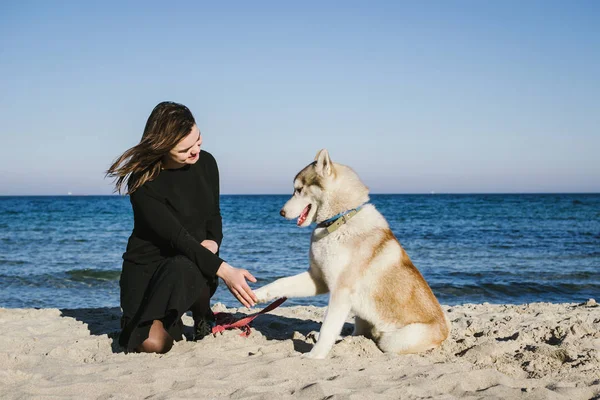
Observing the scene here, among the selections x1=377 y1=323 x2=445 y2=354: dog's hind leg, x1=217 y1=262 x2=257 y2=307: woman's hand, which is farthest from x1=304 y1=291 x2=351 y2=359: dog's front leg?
x1=217 y1=262 x2=257 y2=307: woman's hand

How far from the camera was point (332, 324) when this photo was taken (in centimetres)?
387

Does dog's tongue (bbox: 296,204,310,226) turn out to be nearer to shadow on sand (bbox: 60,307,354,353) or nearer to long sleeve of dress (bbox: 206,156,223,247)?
long sleeve of dress (bbox: 206,156,223,247)

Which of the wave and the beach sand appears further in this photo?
the wave

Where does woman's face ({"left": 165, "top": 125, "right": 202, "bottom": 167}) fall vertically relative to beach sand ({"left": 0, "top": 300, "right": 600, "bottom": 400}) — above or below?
above

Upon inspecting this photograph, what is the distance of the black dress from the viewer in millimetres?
3988

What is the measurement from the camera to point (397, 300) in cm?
397

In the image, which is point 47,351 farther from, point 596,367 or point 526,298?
point 526,298

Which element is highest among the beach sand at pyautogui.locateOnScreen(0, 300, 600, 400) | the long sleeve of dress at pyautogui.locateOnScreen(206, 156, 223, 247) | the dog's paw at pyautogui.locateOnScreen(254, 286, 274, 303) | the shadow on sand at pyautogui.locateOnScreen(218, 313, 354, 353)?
the long sleeve of dress at pyautogui.locateOnScreen(206, 156, 223, 247)

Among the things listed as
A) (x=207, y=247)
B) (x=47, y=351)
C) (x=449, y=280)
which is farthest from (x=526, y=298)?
(x=47, y=351)

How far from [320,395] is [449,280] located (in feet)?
23.4

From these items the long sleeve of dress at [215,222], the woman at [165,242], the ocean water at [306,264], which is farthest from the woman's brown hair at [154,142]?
the ocean water at [306,264]

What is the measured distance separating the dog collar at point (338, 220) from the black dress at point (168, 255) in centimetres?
84

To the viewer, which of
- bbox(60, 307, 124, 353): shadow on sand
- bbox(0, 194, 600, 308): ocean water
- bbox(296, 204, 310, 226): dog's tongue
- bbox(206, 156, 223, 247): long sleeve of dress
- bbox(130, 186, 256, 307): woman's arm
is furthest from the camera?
bbox(0, 194, 600, 308): ocean water

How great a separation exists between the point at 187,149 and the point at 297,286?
135cm
